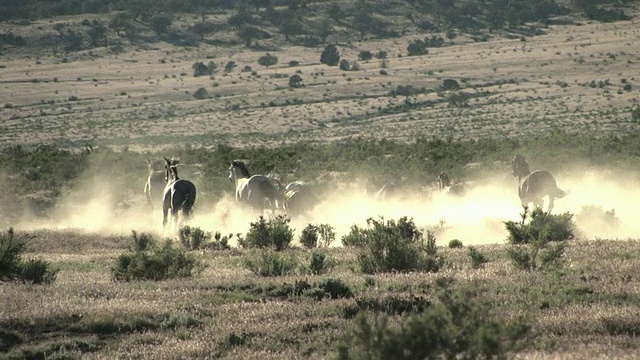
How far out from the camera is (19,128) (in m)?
84.9

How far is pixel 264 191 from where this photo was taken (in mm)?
28312

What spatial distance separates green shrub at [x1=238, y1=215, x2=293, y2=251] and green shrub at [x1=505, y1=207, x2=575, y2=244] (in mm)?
4626

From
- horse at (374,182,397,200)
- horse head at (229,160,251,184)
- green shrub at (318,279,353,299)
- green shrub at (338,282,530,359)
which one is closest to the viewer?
green shrub at (338,282,530,359)

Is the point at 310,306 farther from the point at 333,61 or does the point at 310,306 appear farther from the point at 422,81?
the point at 333,61

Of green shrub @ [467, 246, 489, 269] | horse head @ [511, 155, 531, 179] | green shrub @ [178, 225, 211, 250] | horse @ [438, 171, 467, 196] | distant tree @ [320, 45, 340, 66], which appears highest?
distant tree @ [320, 45, 340, 66]

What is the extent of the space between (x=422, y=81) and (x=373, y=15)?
149 feet

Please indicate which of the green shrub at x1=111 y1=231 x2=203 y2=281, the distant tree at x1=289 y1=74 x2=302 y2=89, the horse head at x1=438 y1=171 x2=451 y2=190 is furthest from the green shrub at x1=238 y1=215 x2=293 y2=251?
the distant tree at x1=289 y1=74 x2=302 y2=89

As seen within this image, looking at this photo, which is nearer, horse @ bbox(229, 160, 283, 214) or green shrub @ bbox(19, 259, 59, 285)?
green shrub @ bbox(19, 259, 59, 285)

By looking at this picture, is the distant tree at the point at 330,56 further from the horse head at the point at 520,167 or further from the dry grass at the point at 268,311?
the dry grass at the point at 268,311

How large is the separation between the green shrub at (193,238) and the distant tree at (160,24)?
120m

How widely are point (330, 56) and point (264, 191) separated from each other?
9479 cm

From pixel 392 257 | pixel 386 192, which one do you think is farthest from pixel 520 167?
pixel 392 257

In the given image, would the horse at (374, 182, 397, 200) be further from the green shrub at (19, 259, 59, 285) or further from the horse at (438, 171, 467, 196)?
the green shrub at (19, 259, 59, 285)

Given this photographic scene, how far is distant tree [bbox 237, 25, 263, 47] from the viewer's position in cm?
13675
